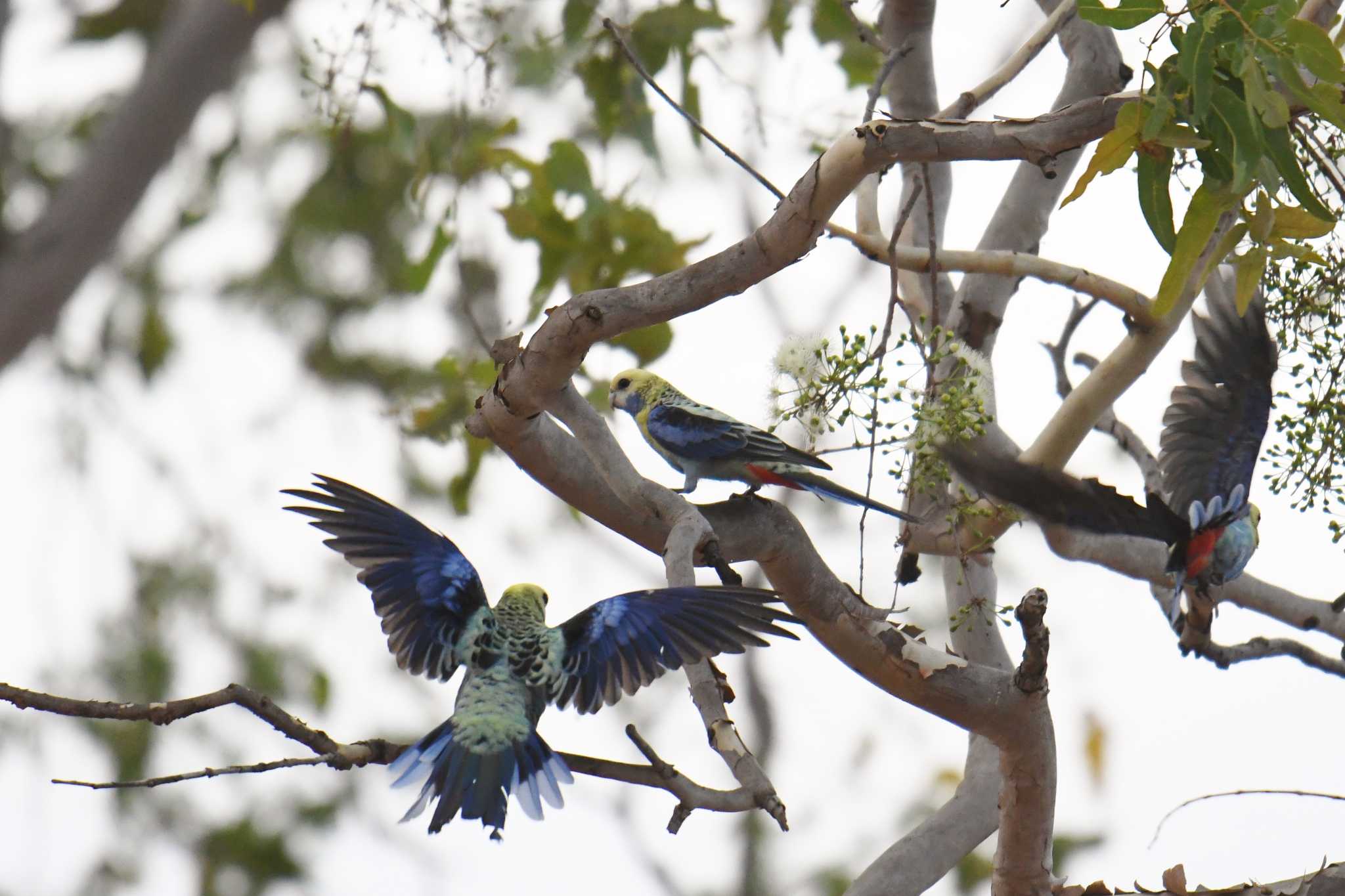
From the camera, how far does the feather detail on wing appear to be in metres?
1.72

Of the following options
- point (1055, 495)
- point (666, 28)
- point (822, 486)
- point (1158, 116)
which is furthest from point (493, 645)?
point (666, 28)

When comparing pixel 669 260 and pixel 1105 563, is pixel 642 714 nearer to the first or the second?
pixel 669 260

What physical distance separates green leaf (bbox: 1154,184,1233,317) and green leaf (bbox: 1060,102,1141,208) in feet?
0.26

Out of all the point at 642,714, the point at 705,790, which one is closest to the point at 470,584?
the point at 705,790

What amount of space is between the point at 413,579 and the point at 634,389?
998mm

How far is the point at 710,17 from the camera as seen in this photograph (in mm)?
3328

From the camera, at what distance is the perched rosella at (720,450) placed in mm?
2406

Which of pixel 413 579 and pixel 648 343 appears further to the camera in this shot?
pixel 648 343

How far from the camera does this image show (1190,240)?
1.28 metres

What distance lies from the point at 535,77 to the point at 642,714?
2602 millimetres

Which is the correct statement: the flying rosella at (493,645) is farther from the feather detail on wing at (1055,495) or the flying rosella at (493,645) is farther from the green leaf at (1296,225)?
the green leaf at (1296,225)

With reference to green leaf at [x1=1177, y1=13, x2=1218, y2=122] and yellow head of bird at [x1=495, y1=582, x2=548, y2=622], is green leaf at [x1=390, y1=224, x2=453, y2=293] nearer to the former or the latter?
yellow head of bird at [x1=495, y1=582, x2=548, y2=622]

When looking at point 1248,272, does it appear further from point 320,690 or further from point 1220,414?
point 320,690

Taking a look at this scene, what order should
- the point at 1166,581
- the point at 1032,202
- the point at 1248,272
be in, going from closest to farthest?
the point at 1248,272
the point at 1166,581
the point at 1032,202
